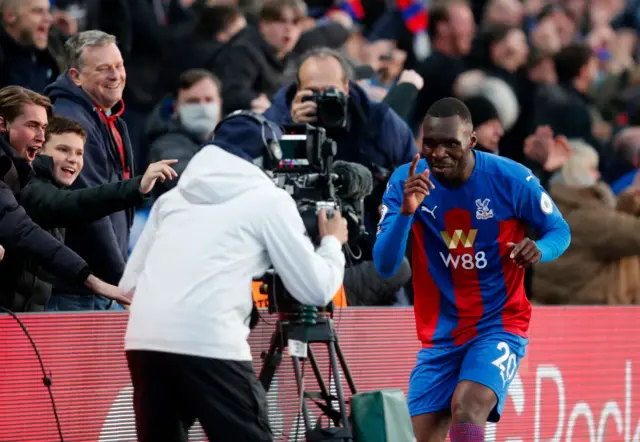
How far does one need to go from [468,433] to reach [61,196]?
2.43 meters

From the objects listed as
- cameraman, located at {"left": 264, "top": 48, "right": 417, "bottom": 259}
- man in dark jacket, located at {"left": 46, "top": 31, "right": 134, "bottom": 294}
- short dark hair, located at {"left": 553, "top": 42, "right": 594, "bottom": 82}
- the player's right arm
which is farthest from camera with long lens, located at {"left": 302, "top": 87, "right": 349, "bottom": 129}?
short dark hair, located at {"left": 553, "top": 42, "right": 594, "bottom": 82}

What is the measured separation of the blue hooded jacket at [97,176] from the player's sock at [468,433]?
2128mm

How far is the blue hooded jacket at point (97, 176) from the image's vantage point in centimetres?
704

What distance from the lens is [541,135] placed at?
1131cm

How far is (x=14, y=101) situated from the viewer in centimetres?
670

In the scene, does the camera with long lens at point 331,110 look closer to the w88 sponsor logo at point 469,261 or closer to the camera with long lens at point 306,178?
the camera with long lens at point 306,178

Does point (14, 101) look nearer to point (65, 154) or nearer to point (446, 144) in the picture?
point (65, 154)

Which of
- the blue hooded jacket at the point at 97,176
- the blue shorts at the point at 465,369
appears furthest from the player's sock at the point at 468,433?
the blue hooded jacket at the point at 97,176

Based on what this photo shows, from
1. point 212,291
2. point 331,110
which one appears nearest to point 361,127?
point 331,110

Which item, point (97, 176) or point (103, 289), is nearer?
point (103, 289)

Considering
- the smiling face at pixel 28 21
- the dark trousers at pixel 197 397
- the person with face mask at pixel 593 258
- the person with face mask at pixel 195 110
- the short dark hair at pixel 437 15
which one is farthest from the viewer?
the short dark hair at pixel 437 15

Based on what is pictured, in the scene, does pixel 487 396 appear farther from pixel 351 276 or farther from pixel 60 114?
pixel 60 114

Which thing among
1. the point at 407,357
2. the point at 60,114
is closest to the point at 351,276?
the point at 407,357

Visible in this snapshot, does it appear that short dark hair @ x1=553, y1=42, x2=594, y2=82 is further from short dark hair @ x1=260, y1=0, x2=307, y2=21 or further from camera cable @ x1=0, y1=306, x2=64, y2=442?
camera cable @ x1=0, y1=306, x2=64, y2=442
